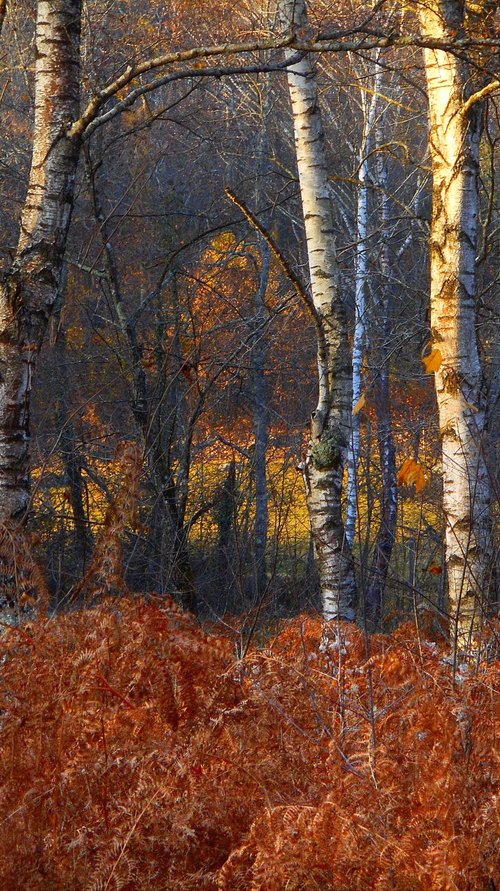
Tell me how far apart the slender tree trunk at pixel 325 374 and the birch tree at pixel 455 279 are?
1197mm

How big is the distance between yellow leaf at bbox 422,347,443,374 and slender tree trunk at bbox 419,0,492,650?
8 centimetres

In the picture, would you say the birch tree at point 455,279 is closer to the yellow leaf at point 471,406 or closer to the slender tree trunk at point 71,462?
the yellow leaf at point 471,406

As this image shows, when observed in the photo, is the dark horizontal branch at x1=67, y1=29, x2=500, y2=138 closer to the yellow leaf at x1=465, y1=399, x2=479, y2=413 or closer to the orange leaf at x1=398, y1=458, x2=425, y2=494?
the yellow leaf at x1=465, y1=399, x2=479, y2=413

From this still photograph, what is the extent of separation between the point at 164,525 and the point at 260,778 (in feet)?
15.3

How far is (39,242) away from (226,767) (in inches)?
127

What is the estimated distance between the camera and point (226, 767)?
121 inches

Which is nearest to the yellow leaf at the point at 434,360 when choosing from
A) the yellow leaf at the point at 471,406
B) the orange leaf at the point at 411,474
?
the yellow leaf at the point at 471,406

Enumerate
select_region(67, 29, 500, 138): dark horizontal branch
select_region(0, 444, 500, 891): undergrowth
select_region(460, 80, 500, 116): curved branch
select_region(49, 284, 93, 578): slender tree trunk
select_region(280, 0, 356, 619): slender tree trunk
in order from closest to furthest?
select_region(0, 444, 500, 891): undergrowth → select_region(67, 29, 500, 138): dark horizontal branch → select_region(460, 80, 500, 116): curved branch → select_region(280, 0, 356, 619): slender tree trunk → select_region(49, 284, 93, 578): slender tree trunk

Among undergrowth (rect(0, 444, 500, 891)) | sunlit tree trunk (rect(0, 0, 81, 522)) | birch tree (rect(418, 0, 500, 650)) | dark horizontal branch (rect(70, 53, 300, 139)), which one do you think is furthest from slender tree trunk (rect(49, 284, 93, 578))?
undergrowth (rect(0, 444, 500, 891))

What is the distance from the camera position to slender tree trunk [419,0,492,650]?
5023mm

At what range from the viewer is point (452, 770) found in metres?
2.78

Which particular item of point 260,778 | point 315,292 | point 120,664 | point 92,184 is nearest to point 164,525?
point 315,292

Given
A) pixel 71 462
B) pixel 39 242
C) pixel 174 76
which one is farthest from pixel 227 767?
pixel 71 462

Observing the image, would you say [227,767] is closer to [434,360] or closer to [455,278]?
[434,360]
